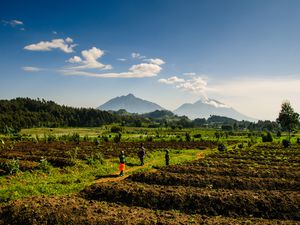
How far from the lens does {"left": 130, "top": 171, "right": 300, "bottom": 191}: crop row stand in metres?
16.8

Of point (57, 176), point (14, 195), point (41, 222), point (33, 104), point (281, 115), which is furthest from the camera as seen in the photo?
point (33, 104)

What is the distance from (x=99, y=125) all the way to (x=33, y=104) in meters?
47.7

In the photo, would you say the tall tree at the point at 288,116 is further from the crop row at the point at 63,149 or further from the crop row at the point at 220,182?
the crop row at the point at 220,182

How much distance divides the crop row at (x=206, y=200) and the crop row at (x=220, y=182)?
5.83 ft

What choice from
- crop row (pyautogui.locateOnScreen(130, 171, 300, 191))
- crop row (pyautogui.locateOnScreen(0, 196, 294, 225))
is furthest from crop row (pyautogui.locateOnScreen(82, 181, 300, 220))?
crop row (pyautogui.locateOnScreen(130, 171, 300, 191))

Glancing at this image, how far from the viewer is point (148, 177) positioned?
61.2 ft

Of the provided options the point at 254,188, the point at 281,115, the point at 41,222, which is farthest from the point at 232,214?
the point at 281,115

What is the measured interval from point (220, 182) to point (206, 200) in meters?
3.96

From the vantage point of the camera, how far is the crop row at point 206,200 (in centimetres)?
1280

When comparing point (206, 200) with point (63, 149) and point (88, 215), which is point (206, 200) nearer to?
point (88, 215)

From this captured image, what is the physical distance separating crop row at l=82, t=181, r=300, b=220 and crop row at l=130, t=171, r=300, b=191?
1778 mm

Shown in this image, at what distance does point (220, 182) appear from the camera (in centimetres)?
1727

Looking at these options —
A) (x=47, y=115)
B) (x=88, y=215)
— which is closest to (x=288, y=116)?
(x=88, y=215)

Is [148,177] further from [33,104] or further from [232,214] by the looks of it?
[33,104]
